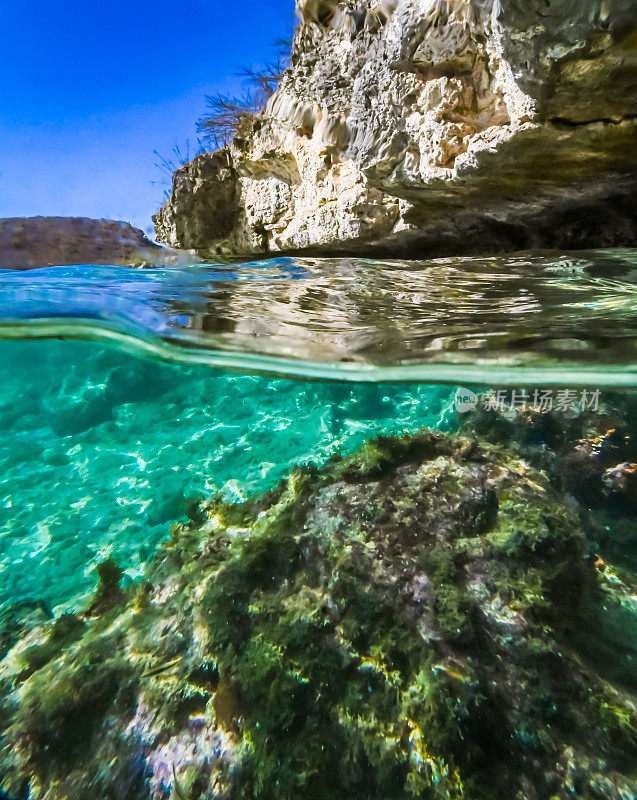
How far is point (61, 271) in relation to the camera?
6.76m

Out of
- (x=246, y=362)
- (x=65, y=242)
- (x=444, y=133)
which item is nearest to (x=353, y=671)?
(x=246, y=362)

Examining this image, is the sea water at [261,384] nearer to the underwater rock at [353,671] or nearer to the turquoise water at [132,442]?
the turquoise water at [132,442]

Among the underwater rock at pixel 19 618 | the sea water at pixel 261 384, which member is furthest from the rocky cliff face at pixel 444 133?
the underwater rock at pixel 19 618

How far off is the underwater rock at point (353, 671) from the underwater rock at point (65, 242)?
234 inches

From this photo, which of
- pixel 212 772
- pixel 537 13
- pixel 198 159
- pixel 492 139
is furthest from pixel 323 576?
pixel 198 159

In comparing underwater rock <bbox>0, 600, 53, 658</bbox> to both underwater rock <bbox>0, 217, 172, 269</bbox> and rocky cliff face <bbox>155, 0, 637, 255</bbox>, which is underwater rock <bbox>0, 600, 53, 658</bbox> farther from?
rocky cliff face <bbox>155, 0, 637, 255</bbox>

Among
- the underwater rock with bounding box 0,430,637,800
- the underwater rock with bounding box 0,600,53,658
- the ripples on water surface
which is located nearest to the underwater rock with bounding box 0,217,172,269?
the ripples on water surface

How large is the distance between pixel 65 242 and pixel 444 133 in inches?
270

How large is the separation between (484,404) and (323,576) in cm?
606

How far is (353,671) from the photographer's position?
4.81 metres

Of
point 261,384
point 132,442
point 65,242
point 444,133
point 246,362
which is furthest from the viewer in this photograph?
point 261,384

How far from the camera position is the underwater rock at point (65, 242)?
6.86 meters

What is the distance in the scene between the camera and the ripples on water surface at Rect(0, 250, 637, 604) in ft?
13.3

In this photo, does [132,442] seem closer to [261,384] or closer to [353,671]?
[261,384]
